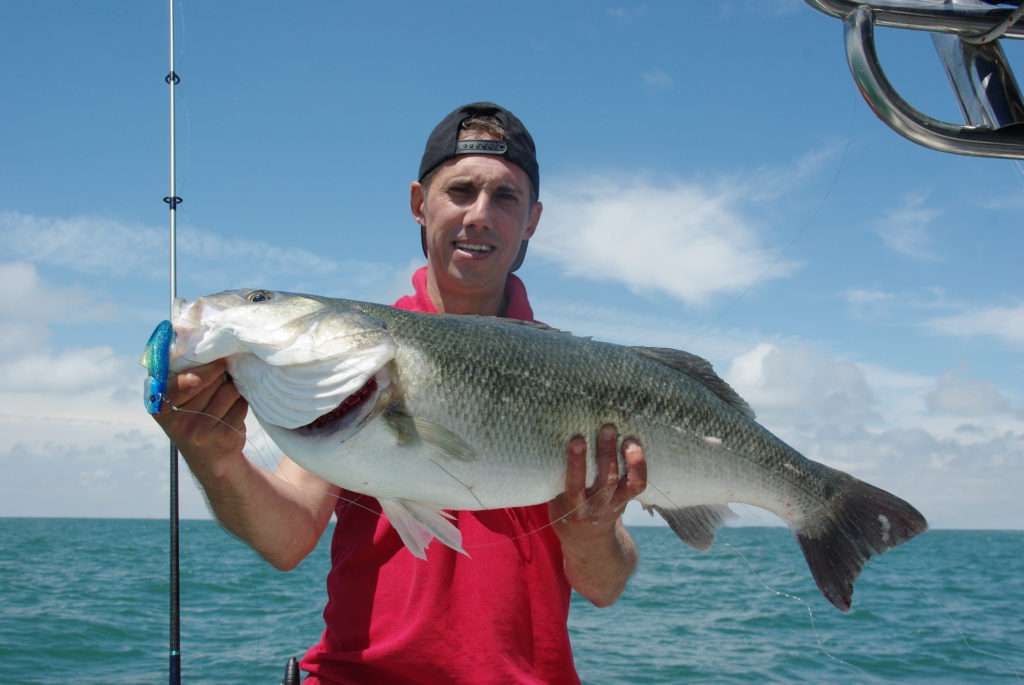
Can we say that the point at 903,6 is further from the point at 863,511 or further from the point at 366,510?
the point at 366,510

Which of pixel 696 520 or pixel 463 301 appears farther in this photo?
pixel 463 301

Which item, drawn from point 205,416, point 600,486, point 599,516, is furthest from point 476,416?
point 205,416

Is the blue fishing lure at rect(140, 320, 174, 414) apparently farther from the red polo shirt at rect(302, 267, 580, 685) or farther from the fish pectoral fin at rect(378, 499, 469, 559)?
the red polo shirt at rect(302, 267, 580, 685)

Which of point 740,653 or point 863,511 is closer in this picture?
point 863,511

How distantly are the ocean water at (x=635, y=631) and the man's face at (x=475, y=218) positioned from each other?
11.2 feet

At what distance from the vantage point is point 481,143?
3.29 meters

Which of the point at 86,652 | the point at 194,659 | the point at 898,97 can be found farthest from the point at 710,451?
the point at 86,652

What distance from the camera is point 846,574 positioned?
306cm

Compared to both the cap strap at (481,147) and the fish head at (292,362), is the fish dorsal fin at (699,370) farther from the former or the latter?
the fish head at (292,362)

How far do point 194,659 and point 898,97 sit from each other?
1310cm

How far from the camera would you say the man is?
9.00 ft

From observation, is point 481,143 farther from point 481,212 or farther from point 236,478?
point 236,478

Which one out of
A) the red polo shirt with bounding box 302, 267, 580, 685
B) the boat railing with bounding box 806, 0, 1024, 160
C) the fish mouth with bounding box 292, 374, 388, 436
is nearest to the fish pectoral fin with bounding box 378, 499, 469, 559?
the red polo shirt with bounding box 302, 267, 580, 685

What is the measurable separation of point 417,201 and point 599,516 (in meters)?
1.60
